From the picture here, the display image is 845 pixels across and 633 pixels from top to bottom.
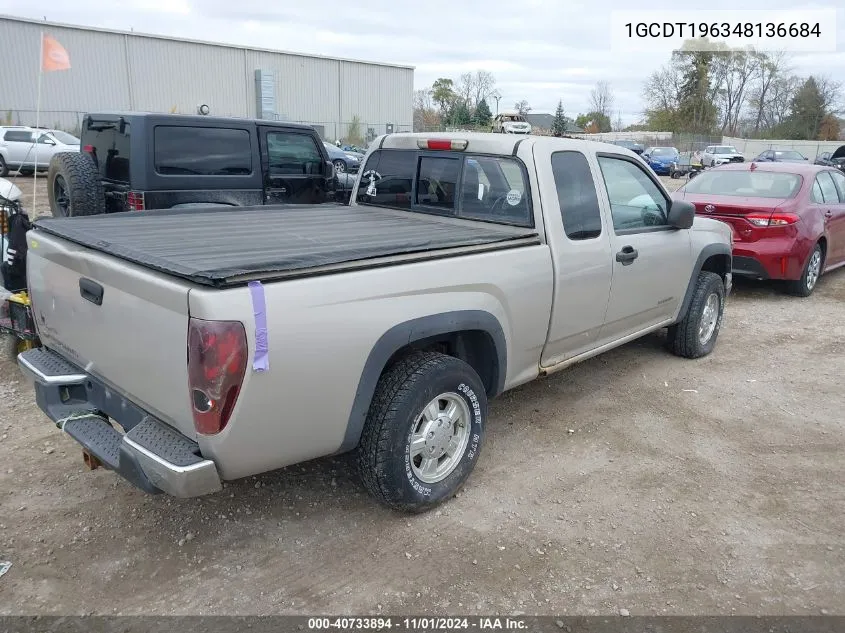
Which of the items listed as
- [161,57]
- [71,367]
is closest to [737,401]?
[71,367]

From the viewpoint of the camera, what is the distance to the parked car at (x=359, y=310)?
8.70 ft

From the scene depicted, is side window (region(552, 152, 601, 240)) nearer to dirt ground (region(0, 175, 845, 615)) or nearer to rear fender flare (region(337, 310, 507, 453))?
rear fender flare (region(337, 310, 507, 453))

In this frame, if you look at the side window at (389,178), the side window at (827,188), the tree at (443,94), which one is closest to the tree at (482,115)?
the tree at (443,94)

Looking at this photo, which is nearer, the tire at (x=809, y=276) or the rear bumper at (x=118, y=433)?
the rear bumper at (x=118, y=433)

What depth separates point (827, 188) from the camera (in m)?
9.03

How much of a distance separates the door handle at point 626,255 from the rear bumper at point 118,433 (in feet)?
9.85

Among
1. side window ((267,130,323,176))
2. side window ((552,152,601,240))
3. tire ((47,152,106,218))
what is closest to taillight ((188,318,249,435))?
side window ((552,152,601,240))

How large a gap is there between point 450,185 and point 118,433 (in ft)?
8.60

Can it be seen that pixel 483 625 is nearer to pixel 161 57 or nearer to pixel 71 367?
pixel 71 367

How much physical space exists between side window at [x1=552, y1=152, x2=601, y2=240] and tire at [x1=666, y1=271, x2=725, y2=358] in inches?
69.4

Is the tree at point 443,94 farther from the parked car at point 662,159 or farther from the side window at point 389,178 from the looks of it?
the side window at point 389,178

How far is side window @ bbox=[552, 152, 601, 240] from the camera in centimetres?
427

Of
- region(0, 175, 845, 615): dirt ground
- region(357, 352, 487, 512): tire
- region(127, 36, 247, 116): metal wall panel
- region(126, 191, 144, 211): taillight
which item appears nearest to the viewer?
region(0, 175, 845, 615): dirt ground

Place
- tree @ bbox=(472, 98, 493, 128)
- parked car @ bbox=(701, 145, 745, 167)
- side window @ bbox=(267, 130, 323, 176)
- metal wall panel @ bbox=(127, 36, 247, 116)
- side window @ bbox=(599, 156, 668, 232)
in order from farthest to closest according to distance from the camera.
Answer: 1. tree @ bbox=(472, 98, 493, 128)
2. metal wall panel @ bbox=(127, 36, 247, 116)
3. parked car @ bbox=(701, 145, 745, 167)
4. side window @ bbox=(267, 130, 323, 176)
5. side window @ bbox=(599, 156, 668, 232)
